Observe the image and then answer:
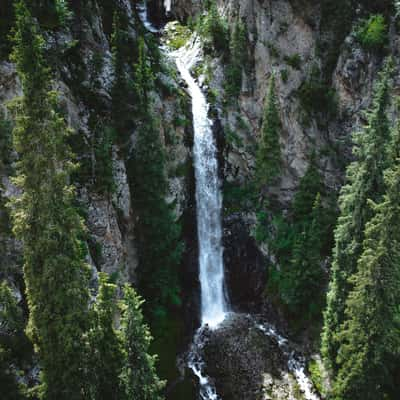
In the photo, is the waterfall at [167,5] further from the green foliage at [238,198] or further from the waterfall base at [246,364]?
the waterfall base at [246,364]

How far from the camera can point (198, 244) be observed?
3422cm

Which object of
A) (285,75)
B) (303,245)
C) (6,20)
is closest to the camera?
(6,20)

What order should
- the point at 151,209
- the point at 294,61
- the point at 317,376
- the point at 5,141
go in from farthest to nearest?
the point at 294,61 < the point at 151,209 < the point at 317,376 < the point at 5,141

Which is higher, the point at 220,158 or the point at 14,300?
the point at 220,158

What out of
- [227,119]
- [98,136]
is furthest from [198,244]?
[98,136]

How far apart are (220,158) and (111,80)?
42.0 feet

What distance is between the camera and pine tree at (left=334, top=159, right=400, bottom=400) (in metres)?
18.8

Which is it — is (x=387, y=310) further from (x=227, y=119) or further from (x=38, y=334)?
(x=227, y=119)

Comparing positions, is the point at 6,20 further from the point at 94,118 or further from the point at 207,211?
the point at 207,211

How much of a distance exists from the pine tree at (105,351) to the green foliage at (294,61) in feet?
82.4

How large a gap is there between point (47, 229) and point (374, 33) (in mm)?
26366

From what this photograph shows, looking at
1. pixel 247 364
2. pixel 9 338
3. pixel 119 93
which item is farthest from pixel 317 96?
pixel 9 338

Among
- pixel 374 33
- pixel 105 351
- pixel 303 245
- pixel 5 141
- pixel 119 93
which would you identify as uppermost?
pixel 374 33

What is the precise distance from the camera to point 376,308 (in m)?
19.7
